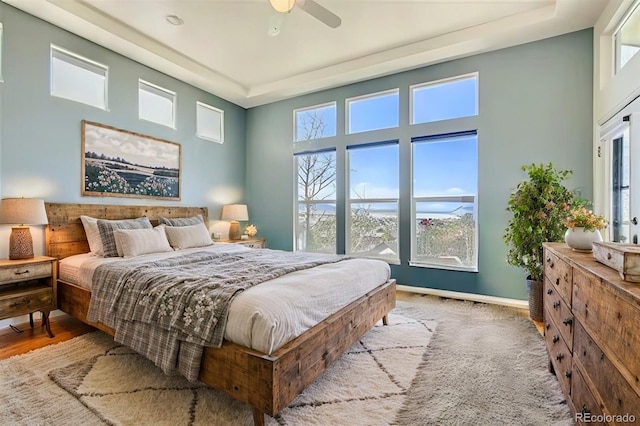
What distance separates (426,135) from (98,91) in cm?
423

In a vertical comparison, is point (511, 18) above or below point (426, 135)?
above

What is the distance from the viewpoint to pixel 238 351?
5.42ft

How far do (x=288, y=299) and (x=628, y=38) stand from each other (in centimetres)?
366

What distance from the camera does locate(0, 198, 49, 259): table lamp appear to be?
278 cm

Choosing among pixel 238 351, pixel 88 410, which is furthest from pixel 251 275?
pixel 88 410

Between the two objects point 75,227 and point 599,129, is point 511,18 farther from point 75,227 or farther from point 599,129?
point 75,227

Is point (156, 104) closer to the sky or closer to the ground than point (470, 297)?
closer to the sky

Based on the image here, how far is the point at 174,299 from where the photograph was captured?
197 cm

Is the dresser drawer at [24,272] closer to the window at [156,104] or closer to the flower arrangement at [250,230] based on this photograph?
the window at [156,104]

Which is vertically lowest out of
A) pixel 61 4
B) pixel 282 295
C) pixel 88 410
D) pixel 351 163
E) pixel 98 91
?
pixel 88 410

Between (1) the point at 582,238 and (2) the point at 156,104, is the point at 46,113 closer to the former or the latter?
(2) the point at 156,104

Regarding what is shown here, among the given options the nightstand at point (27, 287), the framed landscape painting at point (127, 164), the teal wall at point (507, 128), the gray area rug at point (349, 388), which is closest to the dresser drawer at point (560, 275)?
the gray area rug at point (349, 388)

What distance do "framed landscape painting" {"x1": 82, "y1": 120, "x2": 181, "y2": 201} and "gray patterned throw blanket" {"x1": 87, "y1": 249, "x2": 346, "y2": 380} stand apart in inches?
63.0

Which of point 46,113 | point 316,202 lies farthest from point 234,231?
point 46,113
